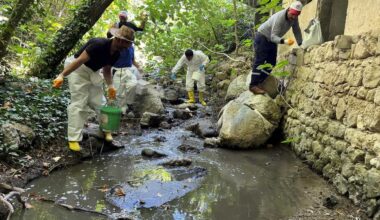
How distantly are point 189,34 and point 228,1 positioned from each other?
2.49 metres

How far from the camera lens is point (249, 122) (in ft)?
19.0

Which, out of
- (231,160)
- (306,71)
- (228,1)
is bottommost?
(231,160)

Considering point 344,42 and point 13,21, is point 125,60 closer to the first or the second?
point 13,21

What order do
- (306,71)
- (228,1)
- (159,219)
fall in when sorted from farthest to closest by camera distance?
(228,1), (306,71), (159,219)

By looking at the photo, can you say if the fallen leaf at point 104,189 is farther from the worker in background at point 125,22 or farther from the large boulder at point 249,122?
the worker in background at point 125,22

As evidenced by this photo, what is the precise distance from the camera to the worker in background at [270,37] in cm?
597

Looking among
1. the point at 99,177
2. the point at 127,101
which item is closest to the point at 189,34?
the point at 127,101

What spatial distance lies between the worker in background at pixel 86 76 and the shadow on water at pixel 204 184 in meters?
0.56

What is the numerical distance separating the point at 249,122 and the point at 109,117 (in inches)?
88.4

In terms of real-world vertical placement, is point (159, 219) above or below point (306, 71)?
below

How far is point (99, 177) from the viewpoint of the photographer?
Answer: 4250mm

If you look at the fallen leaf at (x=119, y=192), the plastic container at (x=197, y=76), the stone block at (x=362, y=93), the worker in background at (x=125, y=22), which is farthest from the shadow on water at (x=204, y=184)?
the plastic container at (x=197, y=76)

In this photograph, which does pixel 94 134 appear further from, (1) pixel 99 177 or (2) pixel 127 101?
(2) pixel 127 101

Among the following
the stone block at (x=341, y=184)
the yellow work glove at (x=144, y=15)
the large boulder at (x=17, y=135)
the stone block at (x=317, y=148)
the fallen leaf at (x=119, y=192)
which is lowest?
the fallen leaf at (x=119, y=192)
